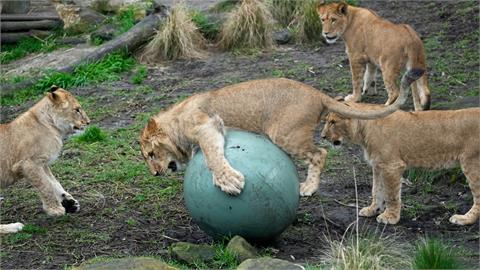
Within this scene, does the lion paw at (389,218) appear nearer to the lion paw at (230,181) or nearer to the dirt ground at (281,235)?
the dirt ground at (281,235)

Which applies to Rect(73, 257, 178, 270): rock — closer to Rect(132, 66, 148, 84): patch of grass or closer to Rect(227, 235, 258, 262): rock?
Rect(227, 235, 258, 262): rock

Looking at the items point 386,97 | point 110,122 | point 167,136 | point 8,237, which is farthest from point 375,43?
point 8,237

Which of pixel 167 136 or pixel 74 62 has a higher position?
pixel 167 136

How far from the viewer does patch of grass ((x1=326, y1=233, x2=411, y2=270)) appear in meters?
6.25

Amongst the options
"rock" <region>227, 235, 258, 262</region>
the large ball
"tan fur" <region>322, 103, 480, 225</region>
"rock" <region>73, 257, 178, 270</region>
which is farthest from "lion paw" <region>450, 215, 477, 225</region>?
"rock" <region>73, 257, 178, 270</region>

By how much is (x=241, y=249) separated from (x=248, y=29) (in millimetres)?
7701

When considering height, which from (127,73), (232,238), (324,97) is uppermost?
(324,97)

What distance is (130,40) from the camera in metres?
14.1

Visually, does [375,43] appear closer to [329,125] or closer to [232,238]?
[329,125]

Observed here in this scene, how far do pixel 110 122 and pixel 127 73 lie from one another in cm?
216

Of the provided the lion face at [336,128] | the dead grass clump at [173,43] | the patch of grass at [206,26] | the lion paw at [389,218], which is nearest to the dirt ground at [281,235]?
the lion paw at [389,218]

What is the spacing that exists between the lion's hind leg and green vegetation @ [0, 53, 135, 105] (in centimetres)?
653

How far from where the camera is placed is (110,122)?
37.5 feet

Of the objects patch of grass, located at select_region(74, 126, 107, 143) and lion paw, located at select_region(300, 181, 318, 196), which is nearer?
lion paw, located at select_region(300, 181, 318, 196)
